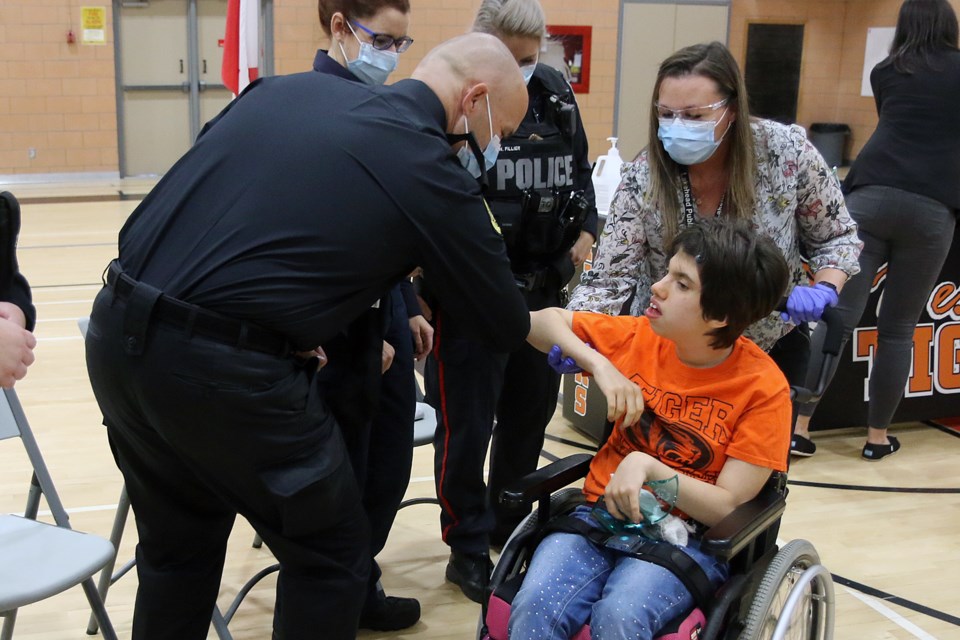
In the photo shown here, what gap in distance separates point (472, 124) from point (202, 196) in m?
0.52

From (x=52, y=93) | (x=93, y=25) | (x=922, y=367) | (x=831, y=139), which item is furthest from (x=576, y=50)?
(x=922, y=367)

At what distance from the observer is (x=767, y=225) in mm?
2211

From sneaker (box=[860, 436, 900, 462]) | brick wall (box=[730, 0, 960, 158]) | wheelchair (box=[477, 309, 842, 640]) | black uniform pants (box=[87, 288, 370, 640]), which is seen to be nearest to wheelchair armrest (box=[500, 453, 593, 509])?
wheelchair (box=[477, 309, 842, 640])

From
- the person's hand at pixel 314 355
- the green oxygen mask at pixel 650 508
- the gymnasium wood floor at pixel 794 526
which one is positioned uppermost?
the person's hand at pixel 314 355

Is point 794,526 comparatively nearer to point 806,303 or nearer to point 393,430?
point 806,303

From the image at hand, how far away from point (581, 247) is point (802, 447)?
1524mm

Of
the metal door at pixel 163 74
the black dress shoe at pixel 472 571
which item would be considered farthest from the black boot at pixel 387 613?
the metal door at pixel 163 74

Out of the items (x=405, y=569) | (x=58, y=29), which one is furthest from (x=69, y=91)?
(x=405, y=569)

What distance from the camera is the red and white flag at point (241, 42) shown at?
4.47 m

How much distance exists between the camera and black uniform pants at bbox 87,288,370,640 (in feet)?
4.98

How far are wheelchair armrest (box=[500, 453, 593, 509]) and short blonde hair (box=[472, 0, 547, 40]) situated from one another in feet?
3.74

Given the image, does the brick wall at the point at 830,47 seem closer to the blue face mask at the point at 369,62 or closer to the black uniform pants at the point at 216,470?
the blue face mask at the point at 369,62

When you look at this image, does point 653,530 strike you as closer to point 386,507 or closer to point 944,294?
point 386,507

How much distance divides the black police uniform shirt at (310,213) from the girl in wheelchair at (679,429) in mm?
448
